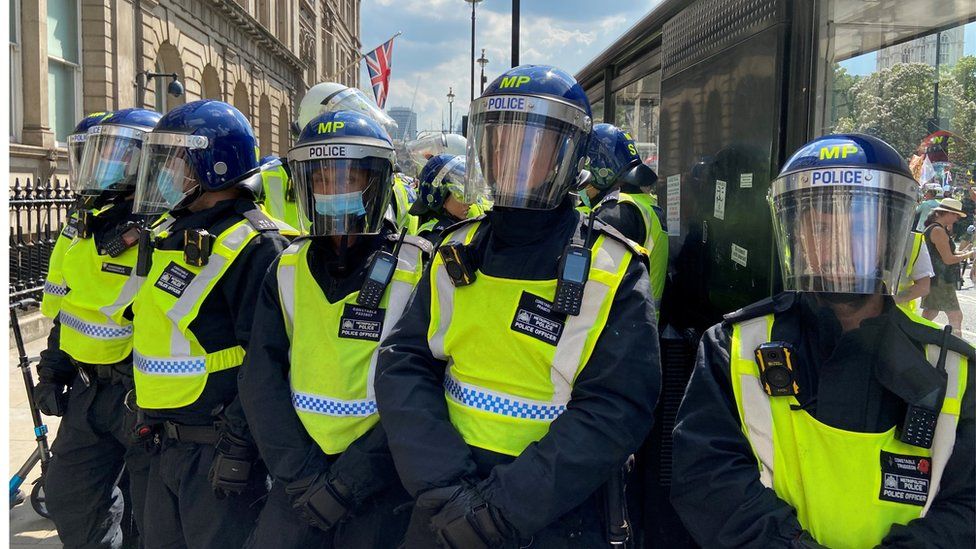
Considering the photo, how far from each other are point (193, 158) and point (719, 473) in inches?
97.8

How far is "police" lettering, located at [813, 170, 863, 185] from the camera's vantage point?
1662 millimetres

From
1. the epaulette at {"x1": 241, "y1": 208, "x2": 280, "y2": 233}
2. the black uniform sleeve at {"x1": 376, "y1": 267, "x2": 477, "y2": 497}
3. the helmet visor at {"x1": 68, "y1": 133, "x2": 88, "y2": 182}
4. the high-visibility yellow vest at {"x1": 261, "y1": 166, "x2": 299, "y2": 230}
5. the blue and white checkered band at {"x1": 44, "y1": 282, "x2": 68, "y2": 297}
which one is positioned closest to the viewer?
the black uniform sleeve at {"x1": 376, "y1": 267, "x2": 477, "y2": 497}

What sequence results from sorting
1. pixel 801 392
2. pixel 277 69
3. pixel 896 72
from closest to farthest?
pixel 801 392
pixel 896 72
pixel 277 69

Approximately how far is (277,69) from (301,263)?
26933 millimetres

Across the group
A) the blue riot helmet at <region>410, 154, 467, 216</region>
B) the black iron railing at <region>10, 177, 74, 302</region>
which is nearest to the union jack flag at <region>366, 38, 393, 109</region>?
the black iron railing at <region>10, 177, 74, 302</region>

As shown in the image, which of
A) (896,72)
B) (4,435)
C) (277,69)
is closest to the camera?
→ (4,435)

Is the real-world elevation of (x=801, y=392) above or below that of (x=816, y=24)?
below

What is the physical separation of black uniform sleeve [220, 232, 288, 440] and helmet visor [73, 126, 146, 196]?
1.30 meters

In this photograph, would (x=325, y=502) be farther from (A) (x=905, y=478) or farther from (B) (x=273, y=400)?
(A) (x=905, y=478)

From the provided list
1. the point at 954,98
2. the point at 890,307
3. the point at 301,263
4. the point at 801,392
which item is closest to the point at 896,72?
the point at 954,98

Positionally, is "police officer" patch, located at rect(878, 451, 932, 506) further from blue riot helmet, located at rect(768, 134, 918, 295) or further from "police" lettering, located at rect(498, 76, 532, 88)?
"police" lettering, located at rect(498, 76, 532, 88)

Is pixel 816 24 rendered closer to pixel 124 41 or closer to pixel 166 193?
pixel 166 193

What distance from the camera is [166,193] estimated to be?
321 centimetres

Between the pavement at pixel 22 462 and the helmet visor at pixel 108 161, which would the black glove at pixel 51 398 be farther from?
the helmet visor at pixel 108 161
